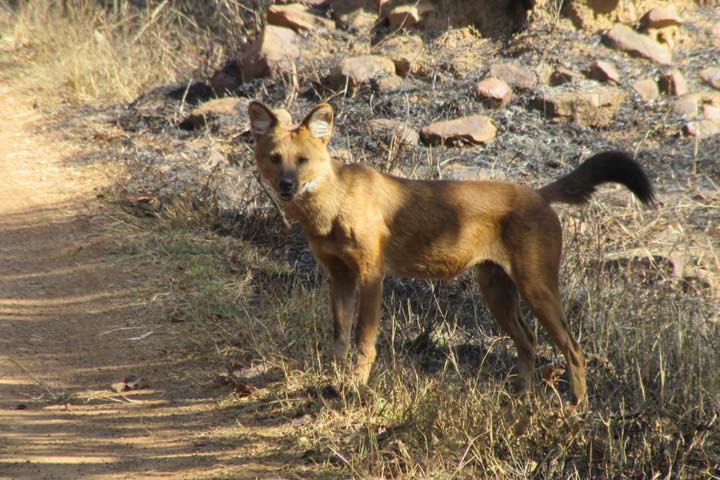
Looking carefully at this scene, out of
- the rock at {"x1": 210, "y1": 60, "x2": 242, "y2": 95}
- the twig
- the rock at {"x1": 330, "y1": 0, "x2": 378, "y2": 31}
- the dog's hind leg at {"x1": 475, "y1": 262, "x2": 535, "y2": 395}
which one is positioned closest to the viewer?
the twig

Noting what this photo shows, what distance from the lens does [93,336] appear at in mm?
5859

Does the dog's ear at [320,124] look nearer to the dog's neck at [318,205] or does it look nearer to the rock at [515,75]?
the dog's neck at [318,205]

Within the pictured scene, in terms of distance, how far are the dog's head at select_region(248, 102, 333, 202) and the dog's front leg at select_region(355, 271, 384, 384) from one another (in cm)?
61

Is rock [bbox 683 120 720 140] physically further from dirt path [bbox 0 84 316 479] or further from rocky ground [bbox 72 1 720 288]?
dirt path [bbox 0 84 316 479]

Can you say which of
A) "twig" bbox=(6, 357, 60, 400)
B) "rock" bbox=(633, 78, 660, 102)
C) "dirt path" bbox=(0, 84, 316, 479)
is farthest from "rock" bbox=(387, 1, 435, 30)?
"twig" bbox=(6, 357, 60, 400)

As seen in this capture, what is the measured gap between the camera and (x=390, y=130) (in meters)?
7.69

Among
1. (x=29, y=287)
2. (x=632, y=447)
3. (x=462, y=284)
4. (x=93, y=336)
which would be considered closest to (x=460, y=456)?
(x=632, y=447)

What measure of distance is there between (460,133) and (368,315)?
3.15m

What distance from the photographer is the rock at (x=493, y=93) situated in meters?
8.26

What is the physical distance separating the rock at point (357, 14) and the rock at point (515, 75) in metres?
1.60

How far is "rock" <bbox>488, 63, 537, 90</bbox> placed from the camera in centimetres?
837

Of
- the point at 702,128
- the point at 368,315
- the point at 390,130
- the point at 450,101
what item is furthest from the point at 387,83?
the point at 368,315

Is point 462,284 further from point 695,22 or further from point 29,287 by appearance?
point 695,22

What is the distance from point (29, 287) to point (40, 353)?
3.35ft
